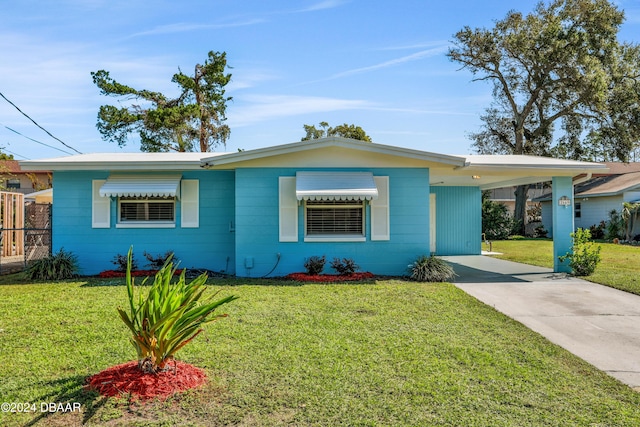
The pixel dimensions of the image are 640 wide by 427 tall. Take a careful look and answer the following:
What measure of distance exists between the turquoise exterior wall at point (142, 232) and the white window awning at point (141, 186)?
1.66ft

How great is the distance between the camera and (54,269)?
1159 centimetres

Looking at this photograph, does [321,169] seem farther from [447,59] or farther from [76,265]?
[447,59]

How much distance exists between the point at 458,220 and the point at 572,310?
411 inches

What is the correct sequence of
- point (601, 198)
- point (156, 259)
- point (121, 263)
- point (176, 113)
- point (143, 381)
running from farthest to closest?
point (601, 198)
point (176, 113)
point (156, 259)
point (121, 263)
point (143, 381)

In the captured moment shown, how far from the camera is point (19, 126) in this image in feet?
72.4

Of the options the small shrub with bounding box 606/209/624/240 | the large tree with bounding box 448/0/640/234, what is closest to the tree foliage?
the large tree with bounding box 448/0/640/234

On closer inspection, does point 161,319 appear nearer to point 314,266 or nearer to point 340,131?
point 314,266

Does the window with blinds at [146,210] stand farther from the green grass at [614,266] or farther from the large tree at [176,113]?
the large tree at [176,113]

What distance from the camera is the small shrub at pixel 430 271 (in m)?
11.3

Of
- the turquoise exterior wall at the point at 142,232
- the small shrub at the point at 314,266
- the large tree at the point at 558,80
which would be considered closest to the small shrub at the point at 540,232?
the large tree at the point at 558,80

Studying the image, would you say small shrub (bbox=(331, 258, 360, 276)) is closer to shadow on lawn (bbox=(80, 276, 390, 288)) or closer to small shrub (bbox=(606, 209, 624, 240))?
shadow on lawn (bbox=(80, 276, 390, 288))

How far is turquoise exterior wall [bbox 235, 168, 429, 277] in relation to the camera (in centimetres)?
1184

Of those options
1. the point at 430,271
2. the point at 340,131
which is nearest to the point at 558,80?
the point at 340,131

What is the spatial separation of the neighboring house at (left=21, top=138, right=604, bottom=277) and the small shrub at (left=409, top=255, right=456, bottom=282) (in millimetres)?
442
